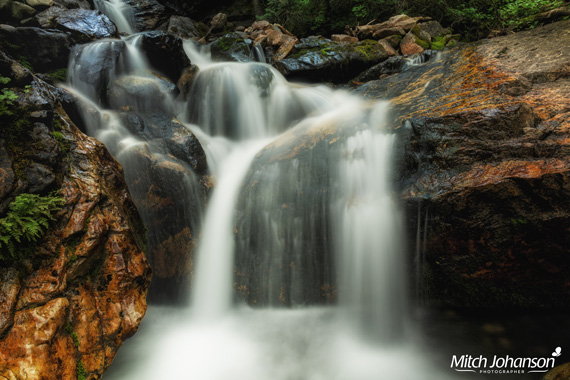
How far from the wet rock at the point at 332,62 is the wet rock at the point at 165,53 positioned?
10.4 feet

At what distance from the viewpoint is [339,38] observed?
35.3ft

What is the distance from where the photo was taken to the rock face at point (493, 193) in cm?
320

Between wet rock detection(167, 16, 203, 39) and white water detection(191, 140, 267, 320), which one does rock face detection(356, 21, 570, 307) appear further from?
wet rock detection(167, 16, 203, 39)

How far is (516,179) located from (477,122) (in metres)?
0.91

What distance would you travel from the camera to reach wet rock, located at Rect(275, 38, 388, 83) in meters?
8.95

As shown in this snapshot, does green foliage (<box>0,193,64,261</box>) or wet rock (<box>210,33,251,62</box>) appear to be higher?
wet rock (<box>210,33,251,62</box>)

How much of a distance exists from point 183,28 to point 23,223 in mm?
13337

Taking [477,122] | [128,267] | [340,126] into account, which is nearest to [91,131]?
[128,267]

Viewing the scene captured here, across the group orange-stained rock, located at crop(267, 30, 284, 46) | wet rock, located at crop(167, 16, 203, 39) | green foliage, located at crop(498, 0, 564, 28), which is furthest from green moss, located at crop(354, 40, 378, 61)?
wet rock, located at crop(167, 16, 203, 39)

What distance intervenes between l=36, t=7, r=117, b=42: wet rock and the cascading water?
195 cm

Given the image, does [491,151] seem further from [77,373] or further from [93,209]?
[77,373]

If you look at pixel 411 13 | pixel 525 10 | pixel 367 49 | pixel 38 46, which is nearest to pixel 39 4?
pixel 38 46

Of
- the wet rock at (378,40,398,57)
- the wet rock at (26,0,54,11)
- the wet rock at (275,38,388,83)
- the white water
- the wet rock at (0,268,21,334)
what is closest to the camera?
the wet rock at (0,268,21,334)
